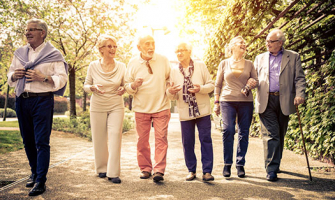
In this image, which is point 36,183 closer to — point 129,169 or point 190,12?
point 129,169

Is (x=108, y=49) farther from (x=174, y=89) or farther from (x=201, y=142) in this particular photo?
(x=201, y=142)

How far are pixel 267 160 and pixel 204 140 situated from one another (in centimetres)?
105

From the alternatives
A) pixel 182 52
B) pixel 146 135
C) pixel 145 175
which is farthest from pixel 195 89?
pixel 145 175

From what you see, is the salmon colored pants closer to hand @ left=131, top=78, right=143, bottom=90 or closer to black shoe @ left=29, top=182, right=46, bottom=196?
hand @ left=131, top=78, right=143, bottom=90

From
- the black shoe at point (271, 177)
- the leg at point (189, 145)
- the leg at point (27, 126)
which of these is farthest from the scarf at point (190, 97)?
the leg at point (27, 126)

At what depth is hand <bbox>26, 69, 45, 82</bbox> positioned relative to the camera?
411 cm

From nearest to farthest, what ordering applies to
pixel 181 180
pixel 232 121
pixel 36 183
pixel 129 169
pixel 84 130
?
pixel 36 183
pixel 181 180
pixel 232 121
pixel 129 169
pixel 84 130

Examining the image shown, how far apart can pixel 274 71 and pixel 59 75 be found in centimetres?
328

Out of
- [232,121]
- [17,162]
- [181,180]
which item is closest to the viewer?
[181,180]

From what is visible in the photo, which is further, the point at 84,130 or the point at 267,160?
the point at 84,130

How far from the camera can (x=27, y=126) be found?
4.29 meters

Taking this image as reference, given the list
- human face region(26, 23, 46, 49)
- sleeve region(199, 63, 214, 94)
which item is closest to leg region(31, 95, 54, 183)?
human face region(26, 23, 46, 49)

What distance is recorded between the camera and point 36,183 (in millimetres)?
4078

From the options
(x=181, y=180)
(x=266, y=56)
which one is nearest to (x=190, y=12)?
(x=266, y=56)
